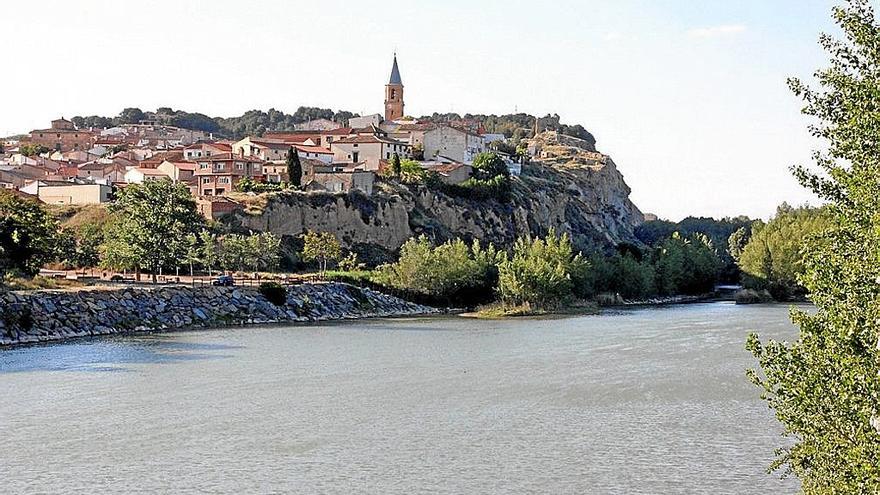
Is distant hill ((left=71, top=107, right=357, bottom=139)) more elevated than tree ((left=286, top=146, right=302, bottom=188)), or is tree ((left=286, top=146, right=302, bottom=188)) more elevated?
distant hill ((left=71, top=107, right=357, bottom=139))

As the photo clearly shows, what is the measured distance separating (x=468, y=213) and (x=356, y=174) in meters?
9.92

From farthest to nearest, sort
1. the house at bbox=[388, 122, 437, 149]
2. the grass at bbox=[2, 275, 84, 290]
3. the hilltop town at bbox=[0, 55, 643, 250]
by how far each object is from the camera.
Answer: the house at bbox=[388, 122, 437, 149], the hilltop town at bbox=[0, 55, 643, 250], the grass at bbox=[2, 275, 84, 290]

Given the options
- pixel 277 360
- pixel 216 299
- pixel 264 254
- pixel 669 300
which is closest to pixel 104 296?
pixel 216 299

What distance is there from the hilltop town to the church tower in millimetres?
113

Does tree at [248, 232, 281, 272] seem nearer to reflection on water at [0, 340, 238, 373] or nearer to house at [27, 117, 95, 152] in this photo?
reflection on water at [0, 340, 238, 373]

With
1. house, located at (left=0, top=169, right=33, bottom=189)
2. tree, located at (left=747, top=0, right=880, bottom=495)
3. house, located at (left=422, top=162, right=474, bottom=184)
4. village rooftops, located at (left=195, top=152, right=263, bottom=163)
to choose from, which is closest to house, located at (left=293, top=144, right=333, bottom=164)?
village rooftops, located at (left=195, top=152, right=263, bottom=163)

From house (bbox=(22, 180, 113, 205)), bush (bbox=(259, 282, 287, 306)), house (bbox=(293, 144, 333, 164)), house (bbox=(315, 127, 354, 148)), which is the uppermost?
house (bbox=(315, 127, 354, 148))

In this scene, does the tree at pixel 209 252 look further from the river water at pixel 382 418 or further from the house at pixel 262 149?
the house at pixel 262 149

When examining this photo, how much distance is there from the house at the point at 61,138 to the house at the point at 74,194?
149ft

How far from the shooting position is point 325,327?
42.8 metres

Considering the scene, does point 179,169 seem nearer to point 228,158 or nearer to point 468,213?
point 228,158

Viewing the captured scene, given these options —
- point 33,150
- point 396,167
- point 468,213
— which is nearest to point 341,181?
point 396,167

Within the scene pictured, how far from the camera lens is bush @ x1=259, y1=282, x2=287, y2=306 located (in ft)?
154

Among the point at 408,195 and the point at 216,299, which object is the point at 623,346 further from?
the point at 408,195
